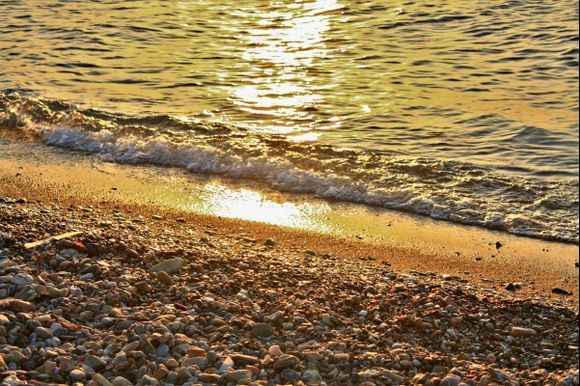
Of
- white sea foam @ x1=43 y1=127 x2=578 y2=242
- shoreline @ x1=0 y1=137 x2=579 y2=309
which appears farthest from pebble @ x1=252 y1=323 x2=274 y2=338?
white sea foam @ x1=43 y1=127 x2=578 y2=242

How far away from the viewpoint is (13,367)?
14.9 feet

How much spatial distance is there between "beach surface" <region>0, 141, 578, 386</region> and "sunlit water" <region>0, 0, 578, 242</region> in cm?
107

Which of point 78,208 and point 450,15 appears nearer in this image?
point 78,208

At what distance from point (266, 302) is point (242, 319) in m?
0.33

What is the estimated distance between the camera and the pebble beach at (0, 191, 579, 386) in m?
4.70

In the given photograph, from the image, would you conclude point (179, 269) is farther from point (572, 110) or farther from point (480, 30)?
point (480, 30)

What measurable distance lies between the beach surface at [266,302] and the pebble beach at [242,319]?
0.04 ft

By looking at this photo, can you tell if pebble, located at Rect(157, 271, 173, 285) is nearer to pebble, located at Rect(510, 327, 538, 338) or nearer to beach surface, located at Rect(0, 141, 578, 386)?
beach surface, located at Rect(0, 141, 578, 386)

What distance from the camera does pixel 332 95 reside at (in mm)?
11375

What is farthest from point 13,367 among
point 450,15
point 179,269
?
point 450,15

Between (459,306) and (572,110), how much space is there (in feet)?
19.0

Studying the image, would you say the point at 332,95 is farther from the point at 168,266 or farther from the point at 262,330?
the point at 262,330

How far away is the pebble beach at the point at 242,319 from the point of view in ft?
15.4

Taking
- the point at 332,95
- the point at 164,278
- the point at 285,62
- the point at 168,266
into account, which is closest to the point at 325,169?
the point at 332,95
